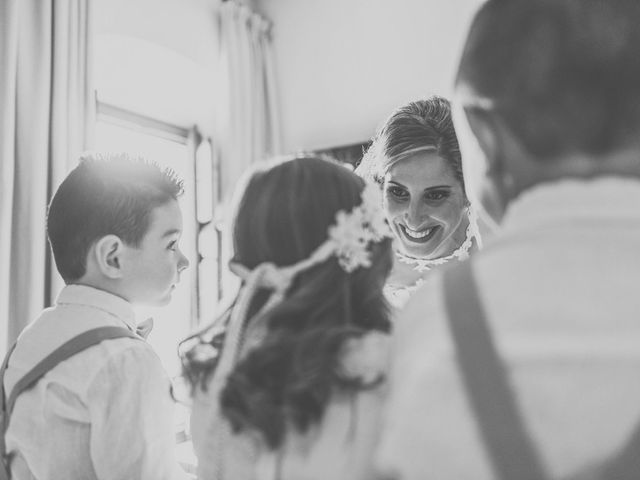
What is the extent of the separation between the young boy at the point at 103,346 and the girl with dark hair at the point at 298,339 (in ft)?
0.74

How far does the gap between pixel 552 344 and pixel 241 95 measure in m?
3.18

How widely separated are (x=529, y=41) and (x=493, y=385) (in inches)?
13.2

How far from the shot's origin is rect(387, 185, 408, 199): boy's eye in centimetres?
165

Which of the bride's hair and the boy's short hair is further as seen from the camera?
the bride's hair

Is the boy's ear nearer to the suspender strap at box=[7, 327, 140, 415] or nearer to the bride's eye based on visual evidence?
the suspender strap at box=[7, 327, 140, 415]

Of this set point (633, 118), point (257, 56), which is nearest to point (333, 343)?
point (633, 118)

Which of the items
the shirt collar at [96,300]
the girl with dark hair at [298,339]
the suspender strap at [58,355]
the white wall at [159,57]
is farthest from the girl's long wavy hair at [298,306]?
the white wall at [159,57]

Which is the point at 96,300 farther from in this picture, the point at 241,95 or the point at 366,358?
the point at 241,95

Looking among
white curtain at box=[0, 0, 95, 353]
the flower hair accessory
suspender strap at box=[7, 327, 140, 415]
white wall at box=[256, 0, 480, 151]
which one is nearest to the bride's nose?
the flower hair accessory

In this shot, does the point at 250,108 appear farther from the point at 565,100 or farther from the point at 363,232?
the point at 565,100

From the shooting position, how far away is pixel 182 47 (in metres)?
3.14

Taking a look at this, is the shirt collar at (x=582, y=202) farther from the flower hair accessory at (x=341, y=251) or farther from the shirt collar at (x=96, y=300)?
the shirt collar at (x=96, y=300)

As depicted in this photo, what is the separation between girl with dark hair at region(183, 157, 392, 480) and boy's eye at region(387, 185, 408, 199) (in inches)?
→ 29.7

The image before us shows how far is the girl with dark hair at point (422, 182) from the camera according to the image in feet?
5.25
